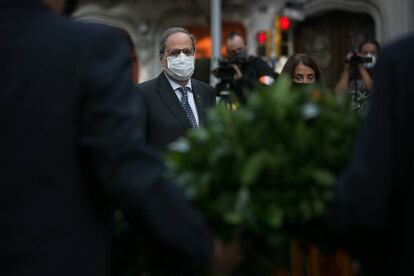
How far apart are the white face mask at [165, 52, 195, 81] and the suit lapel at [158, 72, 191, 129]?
0.13 m

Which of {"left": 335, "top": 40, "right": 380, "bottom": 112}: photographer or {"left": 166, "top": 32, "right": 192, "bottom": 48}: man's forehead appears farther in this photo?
{"left": 335, "top": 40, "right": 380, "bottom": 112}: photographer

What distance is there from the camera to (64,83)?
1.99 meters

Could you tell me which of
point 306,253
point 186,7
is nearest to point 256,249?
point 306,253

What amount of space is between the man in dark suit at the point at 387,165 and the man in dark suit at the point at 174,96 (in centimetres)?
260

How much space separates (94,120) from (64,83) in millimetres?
148

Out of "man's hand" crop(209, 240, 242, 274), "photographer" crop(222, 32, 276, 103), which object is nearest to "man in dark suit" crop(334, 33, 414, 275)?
"man's hand" crop(209, 240, 242, 274)

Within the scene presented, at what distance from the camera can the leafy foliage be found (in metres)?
1.93

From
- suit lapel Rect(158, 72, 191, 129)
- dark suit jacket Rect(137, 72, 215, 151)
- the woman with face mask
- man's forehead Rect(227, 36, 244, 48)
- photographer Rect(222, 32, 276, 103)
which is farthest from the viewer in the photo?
man's forehead Rect(227, 36, 244, 48)

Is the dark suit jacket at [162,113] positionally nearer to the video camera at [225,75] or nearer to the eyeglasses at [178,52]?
the eyeglasses at [178,52]

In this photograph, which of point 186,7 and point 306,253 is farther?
point 186,7

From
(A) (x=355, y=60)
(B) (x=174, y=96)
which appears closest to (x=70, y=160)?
(B) (x=174, y=96)

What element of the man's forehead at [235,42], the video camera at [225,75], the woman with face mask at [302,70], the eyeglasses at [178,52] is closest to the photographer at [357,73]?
the video camera at [225,75]

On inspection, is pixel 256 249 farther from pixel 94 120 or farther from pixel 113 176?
pixel 94 120

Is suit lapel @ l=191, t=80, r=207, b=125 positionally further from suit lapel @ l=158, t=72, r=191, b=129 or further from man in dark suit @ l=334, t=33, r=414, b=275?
man in dark suit @ l=334, t=33, r=414, b=275
